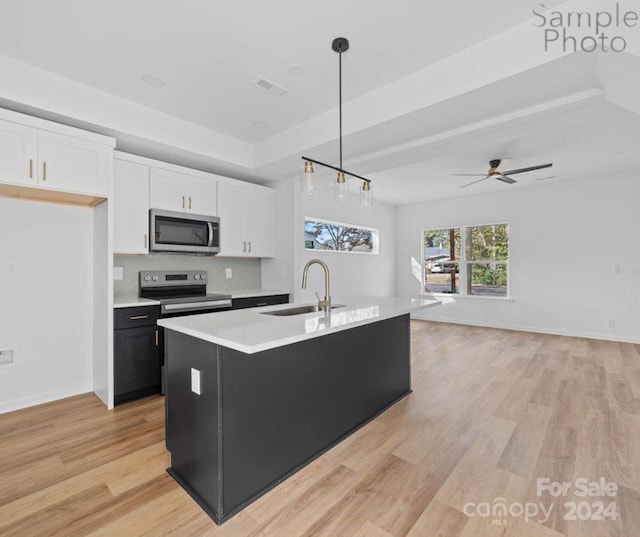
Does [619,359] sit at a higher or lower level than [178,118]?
lower

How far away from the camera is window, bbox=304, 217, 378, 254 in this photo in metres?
5.67

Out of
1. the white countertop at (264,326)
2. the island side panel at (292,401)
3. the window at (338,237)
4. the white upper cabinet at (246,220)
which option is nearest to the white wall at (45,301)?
the white upper cabinet at (246,220)

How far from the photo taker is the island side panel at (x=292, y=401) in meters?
1.67

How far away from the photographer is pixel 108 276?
2.96 metres

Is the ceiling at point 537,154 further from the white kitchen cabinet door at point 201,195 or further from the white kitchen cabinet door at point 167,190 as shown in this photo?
the white kitchen cabinet door at point 167,190

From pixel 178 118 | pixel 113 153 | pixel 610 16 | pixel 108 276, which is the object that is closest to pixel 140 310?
pixel 108 276

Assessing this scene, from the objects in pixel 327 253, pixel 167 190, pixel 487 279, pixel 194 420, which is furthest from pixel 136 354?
pixel 487 279

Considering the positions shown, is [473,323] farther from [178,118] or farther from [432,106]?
[178,118]

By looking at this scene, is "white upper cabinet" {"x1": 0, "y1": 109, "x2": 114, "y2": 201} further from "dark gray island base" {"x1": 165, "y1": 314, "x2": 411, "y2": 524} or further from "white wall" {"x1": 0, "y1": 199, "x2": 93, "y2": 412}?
"dark gray island base" {"x1": 165, "y1": 314, "x2": 411, "y2": 524}

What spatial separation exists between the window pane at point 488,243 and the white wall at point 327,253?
68.0 inches

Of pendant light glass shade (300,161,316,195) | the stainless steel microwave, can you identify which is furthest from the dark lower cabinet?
pendant light glass shade (300,161,316,195)

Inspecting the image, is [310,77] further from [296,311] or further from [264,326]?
[264,326]

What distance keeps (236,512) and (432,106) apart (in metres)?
3.03

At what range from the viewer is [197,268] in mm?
4207
